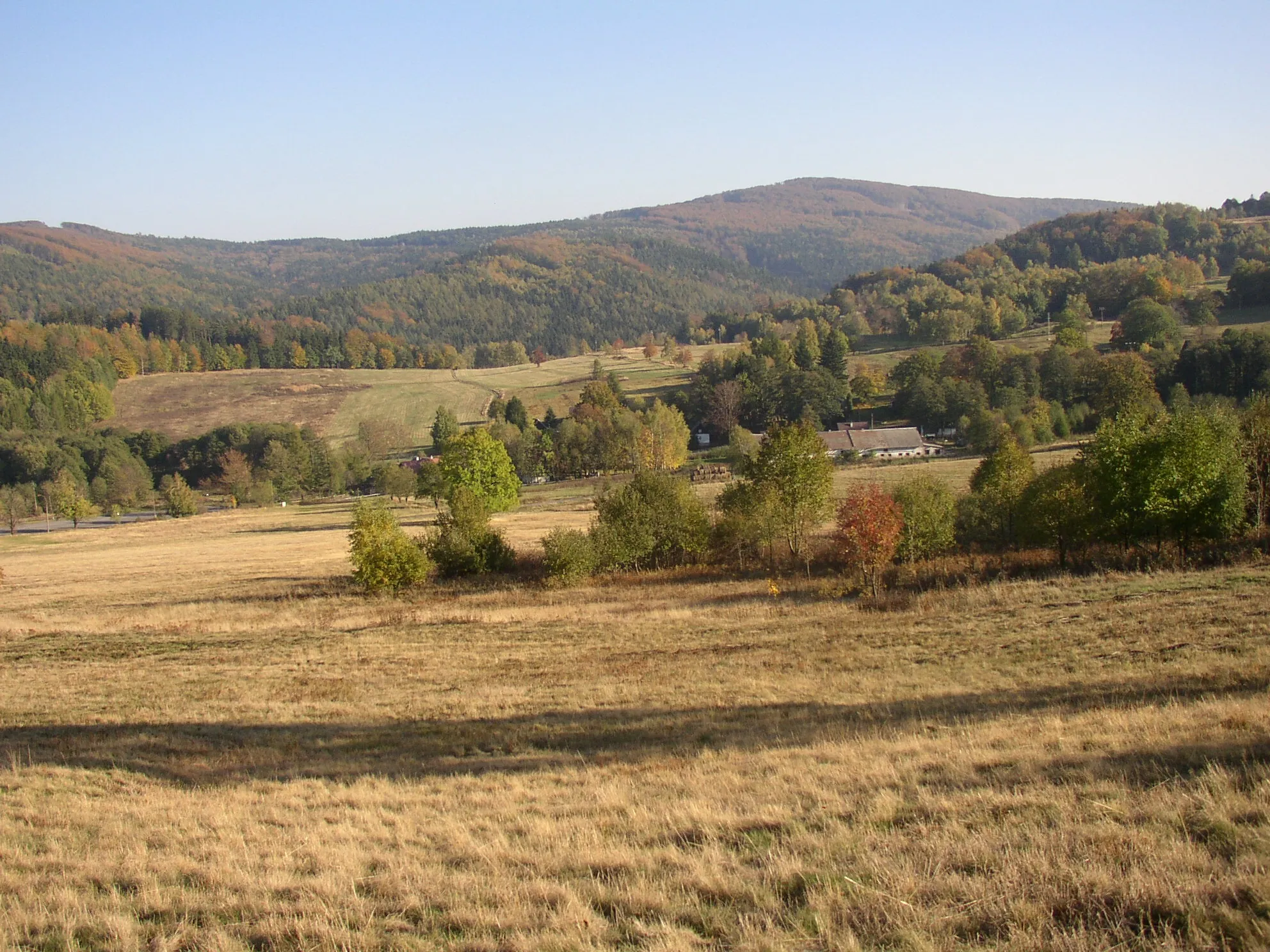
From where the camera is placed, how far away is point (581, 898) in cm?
699

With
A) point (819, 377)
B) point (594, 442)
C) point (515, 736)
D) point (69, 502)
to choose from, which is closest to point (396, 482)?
point (594, 442)

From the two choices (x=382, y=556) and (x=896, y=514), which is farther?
(x=382, y=556)

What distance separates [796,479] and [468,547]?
57.4 feet

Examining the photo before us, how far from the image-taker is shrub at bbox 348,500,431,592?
4009 cm

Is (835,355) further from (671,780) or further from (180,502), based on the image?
(671,780)

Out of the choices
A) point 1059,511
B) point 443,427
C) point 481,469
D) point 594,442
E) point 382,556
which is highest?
point 443,427

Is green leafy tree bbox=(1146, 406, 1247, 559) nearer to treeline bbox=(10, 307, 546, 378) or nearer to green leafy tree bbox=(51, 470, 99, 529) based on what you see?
green leafy tree bbox=(51, 470, 99, 529)

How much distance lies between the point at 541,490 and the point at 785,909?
86.8 meters

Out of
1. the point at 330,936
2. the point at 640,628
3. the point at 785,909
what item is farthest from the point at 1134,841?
the point at 640,628

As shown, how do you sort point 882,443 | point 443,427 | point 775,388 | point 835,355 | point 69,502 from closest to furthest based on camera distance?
point 882,443
point 69,502
point 443,427
point 775,388
point 835,355

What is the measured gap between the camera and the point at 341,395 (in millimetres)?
148750

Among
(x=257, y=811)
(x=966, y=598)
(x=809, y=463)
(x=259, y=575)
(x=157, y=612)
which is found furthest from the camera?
(x=259, y=575)

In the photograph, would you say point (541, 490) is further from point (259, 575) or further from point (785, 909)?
point (785, 909)

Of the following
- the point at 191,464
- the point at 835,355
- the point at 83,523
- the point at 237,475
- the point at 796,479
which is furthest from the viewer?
the point at 835,355
